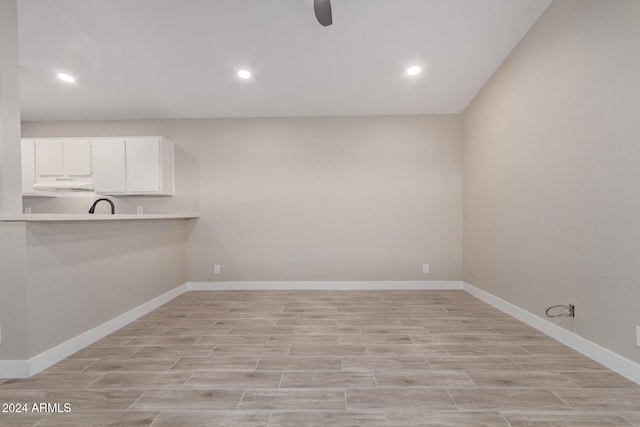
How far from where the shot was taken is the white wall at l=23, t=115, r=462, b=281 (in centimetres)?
429

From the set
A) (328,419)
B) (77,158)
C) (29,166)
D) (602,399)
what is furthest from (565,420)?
(29,166)

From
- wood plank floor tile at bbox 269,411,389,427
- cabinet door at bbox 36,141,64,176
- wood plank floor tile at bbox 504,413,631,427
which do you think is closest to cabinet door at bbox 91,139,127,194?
→ cabinet door at bbox 36,141,64,176

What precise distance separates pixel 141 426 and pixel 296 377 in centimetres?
87

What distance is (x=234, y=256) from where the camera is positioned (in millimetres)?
4355

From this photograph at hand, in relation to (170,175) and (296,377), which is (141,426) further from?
(170,175)

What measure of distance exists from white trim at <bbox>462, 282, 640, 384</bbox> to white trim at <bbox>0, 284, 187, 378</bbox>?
154 inches

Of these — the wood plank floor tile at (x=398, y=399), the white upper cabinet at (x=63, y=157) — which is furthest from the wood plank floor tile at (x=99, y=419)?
the white upper cabinet at (x=63, y=157)

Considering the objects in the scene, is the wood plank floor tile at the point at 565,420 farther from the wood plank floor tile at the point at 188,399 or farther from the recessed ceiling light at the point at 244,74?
the recessed ceiling light at the point at 244,74

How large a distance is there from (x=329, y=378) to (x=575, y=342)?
1.97 metres

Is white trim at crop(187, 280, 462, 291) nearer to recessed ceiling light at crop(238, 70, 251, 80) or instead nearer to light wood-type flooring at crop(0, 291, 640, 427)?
light wood-type flooring at crop(0, 291, 640, 427)

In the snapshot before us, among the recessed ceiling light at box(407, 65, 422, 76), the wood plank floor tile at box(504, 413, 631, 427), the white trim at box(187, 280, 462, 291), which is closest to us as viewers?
the wood plank floor tile at box(504, 413, 631, 427)

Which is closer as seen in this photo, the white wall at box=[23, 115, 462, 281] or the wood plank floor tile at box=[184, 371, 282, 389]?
the wood plank floor tile at box=[184, 371, 282, 389]

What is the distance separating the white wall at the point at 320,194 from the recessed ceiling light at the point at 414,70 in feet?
3.07

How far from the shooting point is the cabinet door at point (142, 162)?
3982mm
